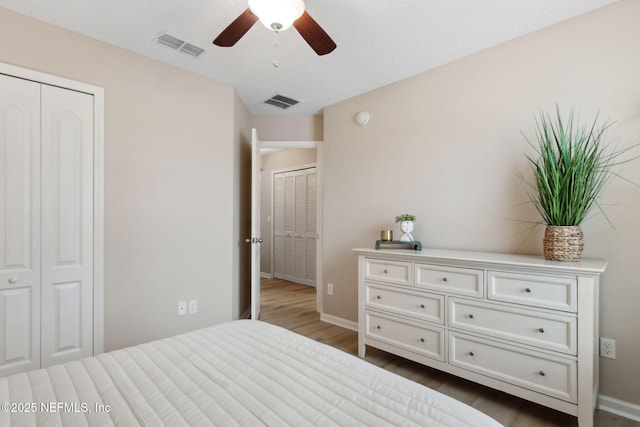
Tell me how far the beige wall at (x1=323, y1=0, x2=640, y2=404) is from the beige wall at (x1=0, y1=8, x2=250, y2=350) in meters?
1.23

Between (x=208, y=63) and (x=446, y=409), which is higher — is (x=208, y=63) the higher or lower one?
the higher one

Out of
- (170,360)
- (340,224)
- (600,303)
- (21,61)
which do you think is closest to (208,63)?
(21,61)

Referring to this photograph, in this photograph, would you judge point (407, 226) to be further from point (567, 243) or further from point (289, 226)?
point (289, 226)

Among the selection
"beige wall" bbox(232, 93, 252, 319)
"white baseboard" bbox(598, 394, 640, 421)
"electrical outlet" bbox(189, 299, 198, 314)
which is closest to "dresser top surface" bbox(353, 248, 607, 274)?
"white baseboard" bbox(598, 394, 640, 421)

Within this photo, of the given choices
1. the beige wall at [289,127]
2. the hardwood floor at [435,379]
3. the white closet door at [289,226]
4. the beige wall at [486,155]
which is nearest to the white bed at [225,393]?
the hardwood floor at [435,379]

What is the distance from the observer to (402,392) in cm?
101

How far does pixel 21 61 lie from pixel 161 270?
1699 millimetres

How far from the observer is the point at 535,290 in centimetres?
180

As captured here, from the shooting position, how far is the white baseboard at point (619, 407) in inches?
72.0

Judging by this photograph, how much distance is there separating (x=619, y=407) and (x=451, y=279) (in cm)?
118

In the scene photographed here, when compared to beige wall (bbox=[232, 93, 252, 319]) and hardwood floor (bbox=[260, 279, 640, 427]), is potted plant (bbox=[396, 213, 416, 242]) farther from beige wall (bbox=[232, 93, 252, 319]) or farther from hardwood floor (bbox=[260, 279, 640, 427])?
beige wall (bbox=[232, 93, 252, 319])

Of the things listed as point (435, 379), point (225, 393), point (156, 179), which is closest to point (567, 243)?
point (435, 379)

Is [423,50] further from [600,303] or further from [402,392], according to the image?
[402,392]

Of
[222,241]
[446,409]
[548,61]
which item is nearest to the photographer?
[446,409]
